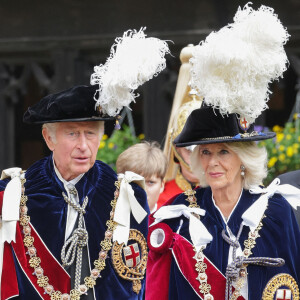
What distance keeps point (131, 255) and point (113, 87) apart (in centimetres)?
86

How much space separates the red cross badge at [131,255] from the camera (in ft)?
15.5

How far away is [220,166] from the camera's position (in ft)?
16.0

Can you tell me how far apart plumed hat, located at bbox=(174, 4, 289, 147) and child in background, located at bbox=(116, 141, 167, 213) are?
3.55 feet

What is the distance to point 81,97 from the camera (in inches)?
183

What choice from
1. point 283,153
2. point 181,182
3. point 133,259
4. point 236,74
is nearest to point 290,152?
point 283,153

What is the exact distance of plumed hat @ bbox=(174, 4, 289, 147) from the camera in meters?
4.73

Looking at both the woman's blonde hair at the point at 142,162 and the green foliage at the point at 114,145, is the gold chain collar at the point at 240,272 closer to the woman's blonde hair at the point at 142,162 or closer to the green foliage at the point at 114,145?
the woman's blonde hair at the point at 142,162

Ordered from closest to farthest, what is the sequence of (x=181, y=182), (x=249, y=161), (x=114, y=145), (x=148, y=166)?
(x=249, y=161)
(x=148, y=166)
(x=181, y=182)
(x=114, y=145)

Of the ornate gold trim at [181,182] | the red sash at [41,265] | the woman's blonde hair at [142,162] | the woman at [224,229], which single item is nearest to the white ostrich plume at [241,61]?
the woman at [224,229]

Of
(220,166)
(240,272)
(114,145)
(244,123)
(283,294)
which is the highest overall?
(114,145)

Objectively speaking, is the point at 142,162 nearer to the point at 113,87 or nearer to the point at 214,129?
the point at 214,129

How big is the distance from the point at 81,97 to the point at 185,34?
3.88m

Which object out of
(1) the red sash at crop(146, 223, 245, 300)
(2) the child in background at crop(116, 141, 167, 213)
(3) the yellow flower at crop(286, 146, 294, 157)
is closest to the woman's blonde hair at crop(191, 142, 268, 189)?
(1) the red sash at crop(146, 223, 245, 300)

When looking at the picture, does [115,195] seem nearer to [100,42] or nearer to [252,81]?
[252,81]
